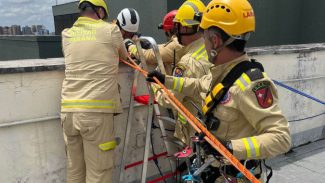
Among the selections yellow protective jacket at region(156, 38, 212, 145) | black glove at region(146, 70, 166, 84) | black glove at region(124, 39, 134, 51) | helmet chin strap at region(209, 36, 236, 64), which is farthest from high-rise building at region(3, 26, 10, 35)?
helmet chin strap at region(209, 36, 236, 64)

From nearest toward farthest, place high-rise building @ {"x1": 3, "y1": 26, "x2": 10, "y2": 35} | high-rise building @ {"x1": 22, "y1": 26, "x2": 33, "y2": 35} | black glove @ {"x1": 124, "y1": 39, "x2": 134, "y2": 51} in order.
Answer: black glove @ {"x1": 124, "y1": 39, "x2": 134, "y2": 51} < high-rise building @ {"x1": 22, "y1": 26, "x2": 33, "y2": 35} < high-rise building @ {"x1": 3, "y1": 26, "x2": 10, "y2": 35}

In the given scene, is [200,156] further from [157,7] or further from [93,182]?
[157,7]

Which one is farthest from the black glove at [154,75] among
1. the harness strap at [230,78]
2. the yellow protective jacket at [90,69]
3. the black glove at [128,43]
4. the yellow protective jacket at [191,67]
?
the black glove at [128,43]

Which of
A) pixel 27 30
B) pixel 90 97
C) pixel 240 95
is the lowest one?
pixel 90 97

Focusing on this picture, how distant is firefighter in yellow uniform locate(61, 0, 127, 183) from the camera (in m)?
2.59

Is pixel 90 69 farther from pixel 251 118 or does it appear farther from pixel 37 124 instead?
pixel 251 118

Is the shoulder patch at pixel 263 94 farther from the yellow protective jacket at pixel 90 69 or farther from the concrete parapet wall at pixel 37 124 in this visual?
the concrete parapet wall at pixel 37 124

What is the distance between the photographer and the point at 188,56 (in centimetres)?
268

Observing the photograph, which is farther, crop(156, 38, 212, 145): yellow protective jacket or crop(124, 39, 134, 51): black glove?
crop(124, 39, 134, 51): black glove

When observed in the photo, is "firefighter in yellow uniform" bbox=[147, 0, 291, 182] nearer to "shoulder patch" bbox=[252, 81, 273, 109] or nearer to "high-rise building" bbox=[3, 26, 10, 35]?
"shoulder patch" bbox=[252, 81, 273, 109]

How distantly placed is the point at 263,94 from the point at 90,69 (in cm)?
149

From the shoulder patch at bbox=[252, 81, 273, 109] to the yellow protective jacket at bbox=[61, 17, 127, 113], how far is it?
54.7 inches

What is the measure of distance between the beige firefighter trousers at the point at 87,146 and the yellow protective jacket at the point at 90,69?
0.08 meters

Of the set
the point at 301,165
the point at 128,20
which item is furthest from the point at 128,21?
the point at 301,165
